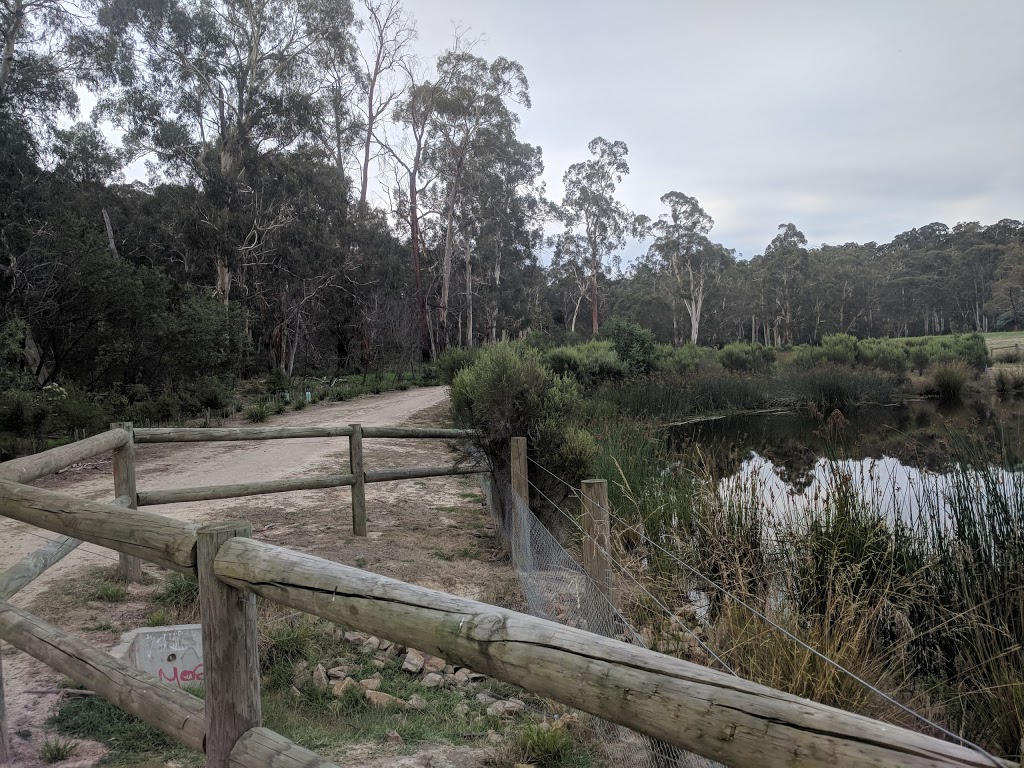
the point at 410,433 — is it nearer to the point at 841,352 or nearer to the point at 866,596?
the point at 866,596

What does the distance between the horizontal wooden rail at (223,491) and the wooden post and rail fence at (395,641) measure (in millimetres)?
2255

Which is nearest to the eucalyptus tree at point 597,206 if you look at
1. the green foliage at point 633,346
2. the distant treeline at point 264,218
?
the distant treeline at point 264,218

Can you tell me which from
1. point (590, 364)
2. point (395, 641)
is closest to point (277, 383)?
point (590, 364)

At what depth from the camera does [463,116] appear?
32812 mm

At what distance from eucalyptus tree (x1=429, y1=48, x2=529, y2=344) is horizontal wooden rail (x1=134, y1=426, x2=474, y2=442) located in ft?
87.1

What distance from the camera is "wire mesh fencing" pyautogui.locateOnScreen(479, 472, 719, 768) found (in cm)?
277

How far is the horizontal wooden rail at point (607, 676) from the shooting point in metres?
0.93

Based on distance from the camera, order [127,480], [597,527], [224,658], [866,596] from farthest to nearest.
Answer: [127,480]
[866,596]
[597,527]
[224,658]

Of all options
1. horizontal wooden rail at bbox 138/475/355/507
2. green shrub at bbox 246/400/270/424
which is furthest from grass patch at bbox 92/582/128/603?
green shrub at bbox 246/400/270/424

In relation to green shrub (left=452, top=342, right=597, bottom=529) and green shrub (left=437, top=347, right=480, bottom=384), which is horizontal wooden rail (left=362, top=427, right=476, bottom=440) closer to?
green shrub (left=452, top=342, right=597, bottom=529)

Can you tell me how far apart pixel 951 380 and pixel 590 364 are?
12.1 metres

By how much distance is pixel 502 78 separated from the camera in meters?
33.3

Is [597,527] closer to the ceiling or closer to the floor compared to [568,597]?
closer to the ceiling

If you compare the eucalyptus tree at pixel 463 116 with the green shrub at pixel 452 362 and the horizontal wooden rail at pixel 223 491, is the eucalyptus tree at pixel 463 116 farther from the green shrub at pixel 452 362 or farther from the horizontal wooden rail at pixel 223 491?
the horizontal wooden rail at pixel 223 491
